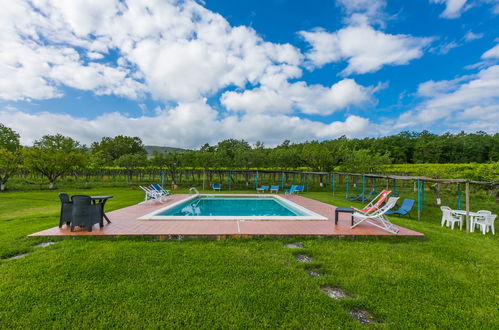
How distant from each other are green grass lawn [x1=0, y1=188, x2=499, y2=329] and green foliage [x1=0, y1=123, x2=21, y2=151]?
38.3 metres

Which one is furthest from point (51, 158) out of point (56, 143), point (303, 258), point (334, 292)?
point (334, 292)

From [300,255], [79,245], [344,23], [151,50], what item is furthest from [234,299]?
[344,23]

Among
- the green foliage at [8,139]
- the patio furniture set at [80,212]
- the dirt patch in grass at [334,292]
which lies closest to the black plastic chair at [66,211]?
the patio furniture set at [80,212]

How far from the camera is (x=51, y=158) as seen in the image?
57.1 feet

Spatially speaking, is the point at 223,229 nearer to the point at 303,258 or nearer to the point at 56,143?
the point at 303,258

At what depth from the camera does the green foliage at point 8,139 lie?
30.1 m

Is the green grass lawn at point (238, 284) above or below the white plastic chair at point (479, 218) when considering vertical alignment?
below

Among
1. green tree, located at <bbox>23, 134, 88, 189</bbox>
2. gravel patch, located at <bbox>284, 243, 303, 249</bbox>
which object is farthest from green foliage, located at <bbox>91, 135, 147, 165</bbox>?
gravel patch, located at <bbox>284, 243, 303, 249</bbox>

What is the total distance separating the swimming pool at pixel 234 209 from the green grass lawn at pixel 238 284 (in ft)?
5.95

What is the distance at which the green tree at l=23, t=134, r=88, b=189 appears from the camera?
17.1 m

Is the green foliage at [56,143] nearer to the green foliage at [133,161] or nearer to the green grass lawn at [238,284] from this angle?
the green foliage at [133,161]

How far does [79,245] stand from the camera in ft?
12.9

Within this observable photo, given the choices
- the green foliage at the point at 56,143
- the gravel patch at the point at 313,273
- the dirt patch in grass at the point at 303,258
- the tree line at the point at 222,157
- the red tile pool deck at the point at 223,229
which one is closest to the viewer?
the gravel patch at the point at 313,273

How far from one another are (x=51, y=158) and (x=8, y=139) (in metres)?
22.8
